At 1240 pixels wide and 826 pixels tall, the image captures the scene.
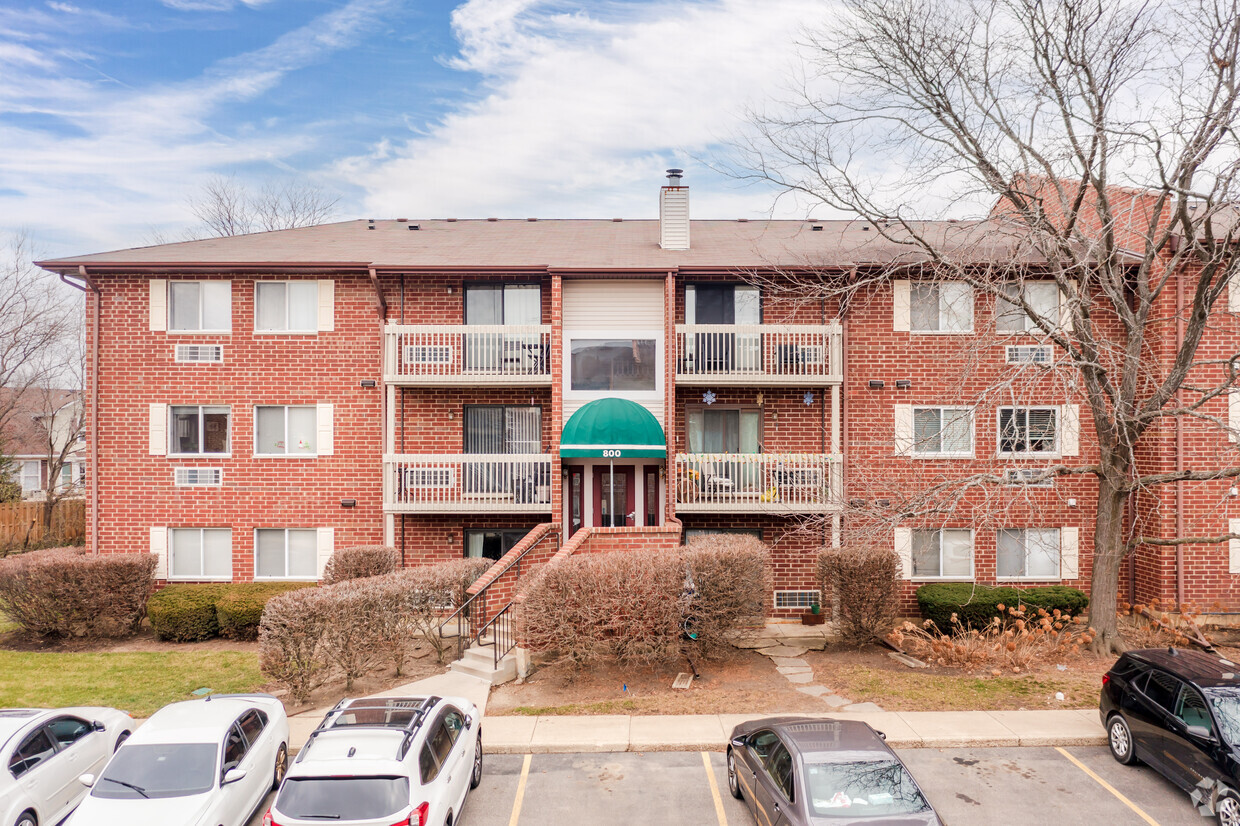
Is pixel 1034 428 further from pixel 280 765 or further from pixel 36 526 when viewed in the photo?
pixel 36 526

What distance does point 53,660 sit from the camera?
42.9ft

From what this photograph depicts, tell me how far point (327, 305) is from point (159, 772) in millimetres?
11239

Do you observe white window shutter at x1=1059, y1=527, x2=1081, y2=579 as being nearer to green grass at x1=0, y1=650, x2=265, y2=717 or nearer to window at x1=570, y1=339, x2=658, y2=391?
window at x1=570, y1=339, x2=658, y2=391

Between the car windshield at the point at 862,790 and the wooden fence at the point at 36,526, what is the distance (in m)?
25.9

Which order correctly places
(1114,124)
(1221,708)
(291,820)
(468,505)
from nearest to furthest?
(291,820)
(1221,708)
(1114,124)
(468,505)

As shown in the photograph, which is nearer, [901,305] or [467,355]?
[467,355]

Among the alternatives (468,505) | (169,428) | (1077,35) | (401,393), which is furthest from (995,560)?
(169,428)

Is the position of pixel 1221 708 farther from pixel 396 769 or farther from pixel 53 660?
pixel 53 660

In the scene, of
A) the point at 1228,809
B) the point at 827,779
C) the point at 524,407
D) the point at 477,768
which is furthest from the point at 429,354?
the point at 1228,809

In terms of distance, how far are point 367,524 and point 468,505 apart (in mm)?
2673

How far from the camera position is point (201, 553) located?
1627 cm

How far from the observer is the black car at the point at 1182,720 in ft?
23.8

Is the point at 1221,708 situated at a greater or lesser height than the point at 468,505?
lesser

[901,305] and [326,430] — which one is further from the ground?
[901,305]
